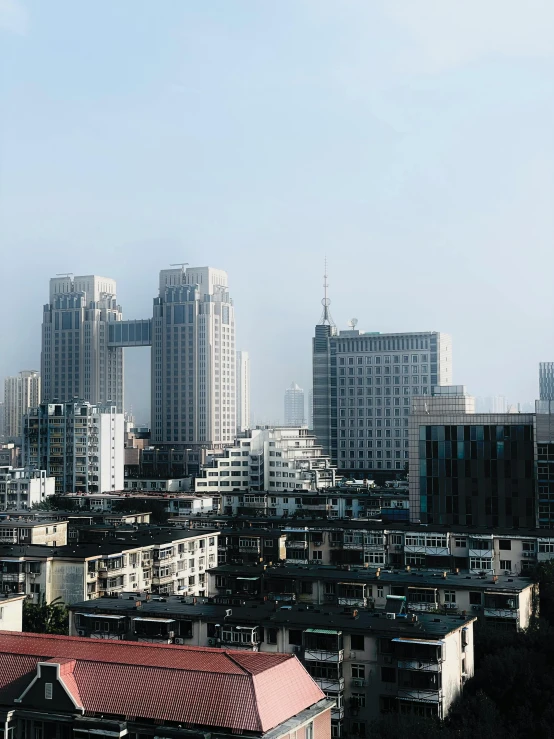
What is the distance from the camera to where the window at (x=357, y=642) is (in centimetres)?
→ 1244

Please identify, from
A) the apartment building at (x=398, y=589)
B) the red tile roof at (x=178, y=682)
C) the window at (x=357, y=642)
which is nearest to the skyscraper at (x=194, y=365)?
the apartment building at (x=398, y=589)

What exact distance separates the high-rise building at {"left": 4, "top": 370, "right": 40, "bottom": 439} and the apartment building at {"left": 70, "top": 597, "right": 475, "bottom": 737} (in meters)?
57.2

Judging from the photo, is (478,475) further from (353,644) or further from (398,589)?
(353,644)

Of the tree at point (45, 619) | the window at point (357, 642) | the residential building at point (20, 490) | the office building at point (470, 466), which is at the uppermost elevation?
the office building at point (470, 466)

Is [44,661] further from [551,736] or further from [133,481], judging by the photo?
[133,481]

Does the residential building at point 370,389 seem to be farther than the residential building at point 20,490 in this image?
Yes

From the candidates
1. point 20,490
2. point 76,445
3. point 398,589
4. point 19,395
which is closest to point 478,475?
point 398,589

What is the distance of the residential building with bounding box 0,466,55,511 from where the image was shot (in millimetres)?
34406

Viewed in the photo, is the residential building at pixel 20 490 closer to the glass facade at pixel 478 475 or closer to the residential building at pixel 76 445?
the residential building at pixel 76 445

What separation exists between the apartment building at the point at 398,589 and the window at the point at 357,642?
2199mm

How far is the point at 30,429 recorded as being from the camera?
41000 mm

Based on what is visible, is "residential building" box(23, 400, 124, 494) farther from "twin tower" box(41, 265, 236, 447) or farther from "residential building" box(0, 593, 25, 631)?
"residential building" box(0, 593, 25, 631)

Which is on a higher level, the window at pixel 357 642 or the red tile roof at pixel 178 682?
the red tile roof at pixel 178 682

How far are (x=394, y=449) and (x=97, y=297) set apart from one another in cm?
2272
